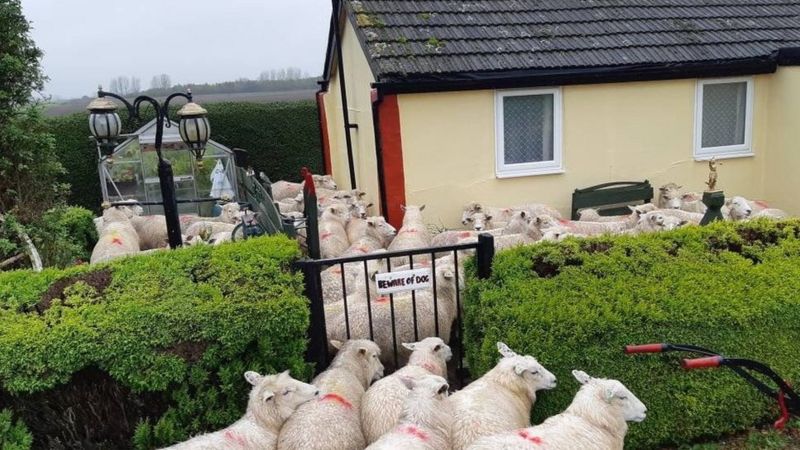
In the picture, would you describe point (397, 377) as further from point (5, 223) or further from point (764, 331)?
point (5, 223)

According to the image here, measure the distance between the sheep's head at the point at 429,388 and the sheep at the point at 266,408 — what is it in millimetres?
755

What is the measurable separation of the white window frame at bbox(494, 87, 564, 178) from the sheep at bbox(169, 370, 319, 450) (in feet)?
22.7

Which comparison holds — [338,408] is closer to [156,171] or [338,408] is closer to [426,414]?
[426,414]

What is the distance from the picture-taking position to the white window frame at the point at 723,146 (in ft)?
36.5

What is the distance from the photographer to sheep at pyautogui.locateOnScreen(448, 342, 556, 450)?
4.12m

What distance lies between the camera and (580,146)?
10883mm

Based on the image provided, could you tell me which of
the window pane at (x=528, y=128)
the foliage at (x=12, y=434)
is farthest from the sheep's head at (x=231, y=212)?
the foliage at (x=12, y=434)

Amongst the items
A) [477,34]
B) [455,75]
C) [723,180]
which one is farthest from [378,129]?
[723,180]

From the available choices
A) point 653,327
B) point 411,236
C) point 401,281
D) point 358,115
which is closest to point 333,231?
point 411,236

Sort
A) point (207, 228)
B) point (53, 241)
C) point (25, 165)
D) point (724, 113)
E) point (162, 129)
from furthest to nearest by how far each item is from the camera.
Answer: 1. point (724, 113)
2. point (207, 228)
3. point (53, 241)
4. point (25, 165)
5. point (162, 129)

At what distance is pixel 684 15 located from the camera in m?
11.8

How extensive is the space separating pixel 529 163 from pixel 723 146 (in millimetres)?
3872

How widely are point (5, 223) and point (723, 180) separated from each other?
11512 mm

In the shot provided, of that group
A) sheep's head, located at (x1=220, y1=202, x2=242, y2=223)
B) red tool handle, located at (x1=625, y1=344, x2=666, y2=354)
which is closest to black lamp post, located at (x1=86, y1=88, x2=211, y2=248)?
sheep's head, located at (x1=220, y1=202, x2=242, y2=223)
